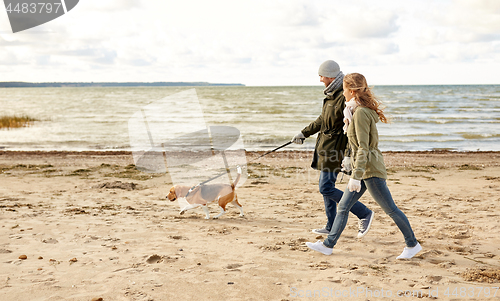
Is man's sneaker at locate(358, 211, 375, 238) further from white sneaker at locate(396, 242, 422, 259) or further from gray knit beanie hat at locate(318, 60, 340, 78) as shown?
gray knit beanie hat at locate(318, 60, 340, 78)

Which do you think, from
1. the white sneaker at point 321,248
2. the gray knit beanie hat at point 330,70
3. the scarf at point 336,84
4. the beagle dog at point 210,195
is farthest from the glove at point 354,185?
the beagle dog at point 210,195

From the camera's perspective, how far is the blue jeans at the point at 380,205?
11.8 ft

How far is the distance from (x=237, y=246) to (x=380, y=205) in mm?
1707

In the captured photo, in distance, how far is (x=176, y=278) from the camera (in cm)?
355

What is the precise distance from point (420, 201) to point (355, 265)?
10.6ft

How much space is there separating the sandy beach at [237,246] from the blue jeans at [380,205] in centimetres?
25

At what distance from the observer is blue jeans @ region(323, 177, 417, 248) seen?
361cm

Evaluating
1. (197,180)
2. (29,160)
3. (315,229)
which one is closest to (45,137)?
(29,160)

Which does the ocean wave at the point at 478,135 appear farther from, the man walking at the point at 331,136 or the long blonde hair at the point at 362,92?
the long blonde hair at the point at 362,92

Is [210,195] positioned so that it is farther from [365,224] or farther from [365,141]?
[365,141]

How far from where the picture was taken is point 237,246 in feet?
14.6

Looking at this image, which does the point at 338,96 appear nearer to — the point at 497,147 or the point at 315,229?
the point at 315,229

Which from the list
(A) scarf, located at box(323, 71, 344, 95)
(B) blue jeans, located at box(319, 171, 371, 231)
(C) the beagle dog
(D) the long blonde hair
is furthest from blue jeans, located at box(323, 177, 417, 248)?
(C) the beagle dog

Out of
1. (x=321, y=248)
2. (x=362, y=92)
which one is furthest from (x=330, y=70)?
(x=321, y=248)
